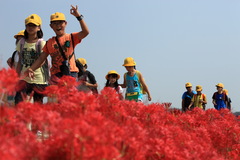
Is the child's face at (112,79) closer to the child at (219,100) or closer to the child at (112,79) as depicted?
the child at (112,79)

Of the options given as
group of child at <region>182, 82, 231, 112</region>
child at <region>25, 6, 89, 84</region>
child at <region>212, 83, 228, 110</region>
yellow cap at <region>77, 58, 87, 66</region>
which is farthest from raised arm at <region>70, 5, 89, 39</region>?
child at <region>212, 83, 228, 110</region>

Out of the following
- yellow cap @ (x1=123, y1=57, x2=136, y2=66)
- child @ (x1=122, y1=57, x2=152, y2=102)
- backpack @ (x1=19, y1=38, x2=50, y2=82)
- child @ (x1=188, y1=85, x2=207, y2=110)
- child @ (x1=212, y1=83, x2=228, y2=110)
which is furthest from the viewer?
child @ (x1=188, y1=85, x2=207, y2=110)

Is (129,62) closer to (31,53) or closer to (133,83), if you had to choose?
(133,83)

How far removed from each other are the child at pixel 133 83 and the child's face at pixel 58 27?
335 centimetres

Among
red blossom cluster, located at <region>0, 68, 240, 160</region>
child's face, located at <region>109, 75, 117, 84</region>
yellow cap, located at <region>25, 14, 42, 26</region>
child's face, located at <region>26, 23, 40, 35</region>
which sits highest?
yellow cap, located at <region>25, 14, 42, 26</region>

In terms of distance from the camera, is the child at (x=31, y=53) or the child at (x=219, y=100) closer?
the child at (x=31, y=53)

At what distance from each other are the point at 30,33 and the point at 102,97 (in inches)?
108

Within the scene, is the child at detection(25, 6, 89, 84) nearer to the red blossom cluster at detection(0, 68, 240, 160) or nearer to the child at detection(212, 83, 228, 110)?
the red blossom cluster at detection(0, 68, 240, 160)

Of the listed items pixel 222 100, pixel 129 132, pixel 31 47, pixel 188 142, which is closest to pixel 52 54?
pixel 31 47

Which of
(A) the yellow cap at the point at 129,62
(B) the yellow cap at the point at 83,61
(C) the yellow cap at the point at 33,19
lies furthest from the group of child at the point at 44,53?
(B) the yellow cap at the point at 83,61

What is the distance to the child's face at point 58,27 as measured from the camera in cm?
519

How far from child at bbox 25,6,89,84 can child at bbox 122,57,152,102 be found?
10.5 ft

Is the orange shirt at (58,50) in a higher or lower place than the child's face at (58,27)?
lower

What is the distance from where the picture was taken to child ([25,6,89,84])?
5.11m
